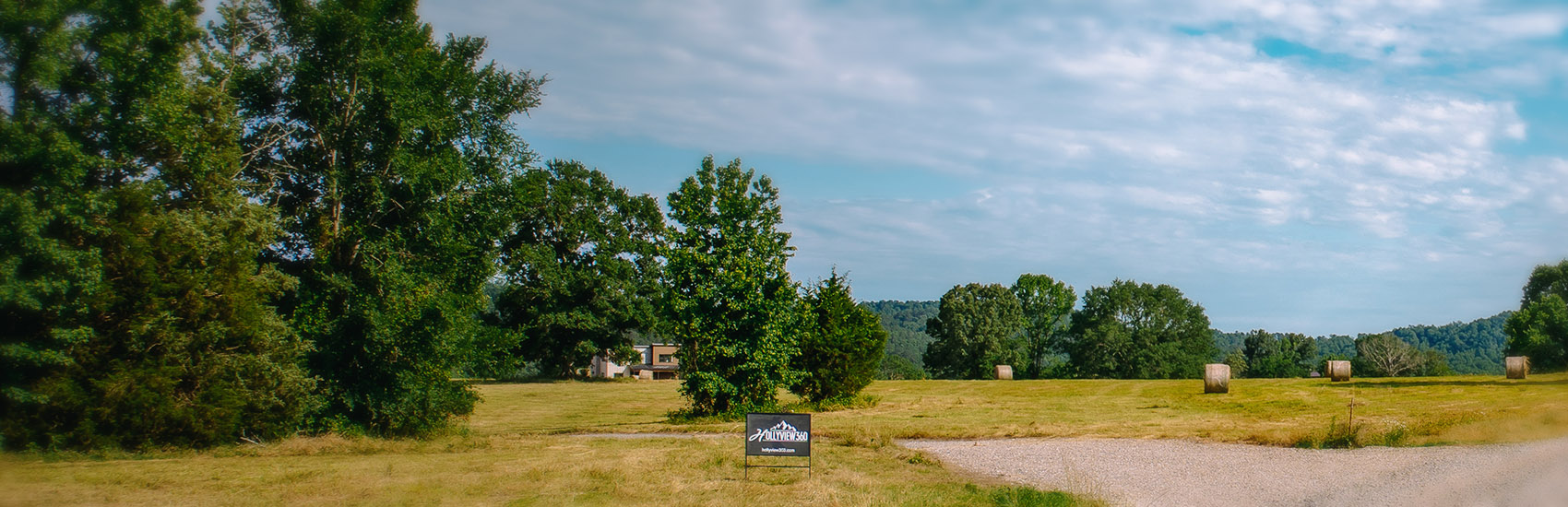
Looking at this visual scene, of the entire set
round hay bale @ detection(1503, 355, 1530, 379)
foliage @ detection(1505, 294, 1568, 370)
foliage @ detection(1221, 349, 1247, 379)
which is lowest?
foliage @ detection(1221, 349, 1247, 379)

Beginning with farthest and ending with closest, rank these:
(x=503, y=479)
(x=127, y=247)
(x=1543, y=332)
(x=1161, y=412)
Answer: (x=1161, y=412) < (x=1543, y=332) < (x=127, y=247) < (x=503, y=479)

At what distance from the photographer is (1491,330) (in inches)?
2591

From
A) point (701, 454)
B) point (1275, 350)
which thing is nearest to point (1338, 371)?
point (701, 454)

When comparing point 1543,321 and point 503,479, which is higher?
point 1543,321

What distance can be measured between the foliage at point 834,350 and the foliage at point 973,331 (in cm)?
4784

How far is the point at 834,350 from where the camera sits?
117 feet

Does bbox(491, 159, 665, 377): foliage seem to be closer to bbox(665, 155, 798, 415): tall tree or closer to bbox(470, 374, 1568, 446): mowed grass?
bbox(470, 374, 1568, 446): mowed grass

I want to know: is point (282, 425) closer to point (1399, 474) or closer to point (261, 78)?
point (261, 78)

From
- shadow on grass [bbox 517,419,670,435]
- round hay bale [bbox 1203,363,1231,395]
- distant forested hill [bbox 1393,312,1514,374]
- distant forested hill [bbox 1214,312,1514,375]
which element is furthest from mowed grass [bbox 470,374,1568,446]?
distant forested hill [bbox 1393,312,1514,374]

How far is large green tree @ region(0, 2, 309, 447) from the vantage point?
1903 centimetres

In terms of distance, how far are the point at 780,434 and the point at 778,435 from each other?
0.03 meters

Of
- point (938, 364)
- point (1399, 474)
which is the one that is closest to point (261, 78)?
point (1399, 474)

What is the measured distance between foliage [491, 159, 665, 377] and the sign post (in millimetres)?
45176

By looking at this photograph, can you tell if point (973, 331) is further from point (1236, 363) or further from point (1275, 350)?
point (1275, 350)
